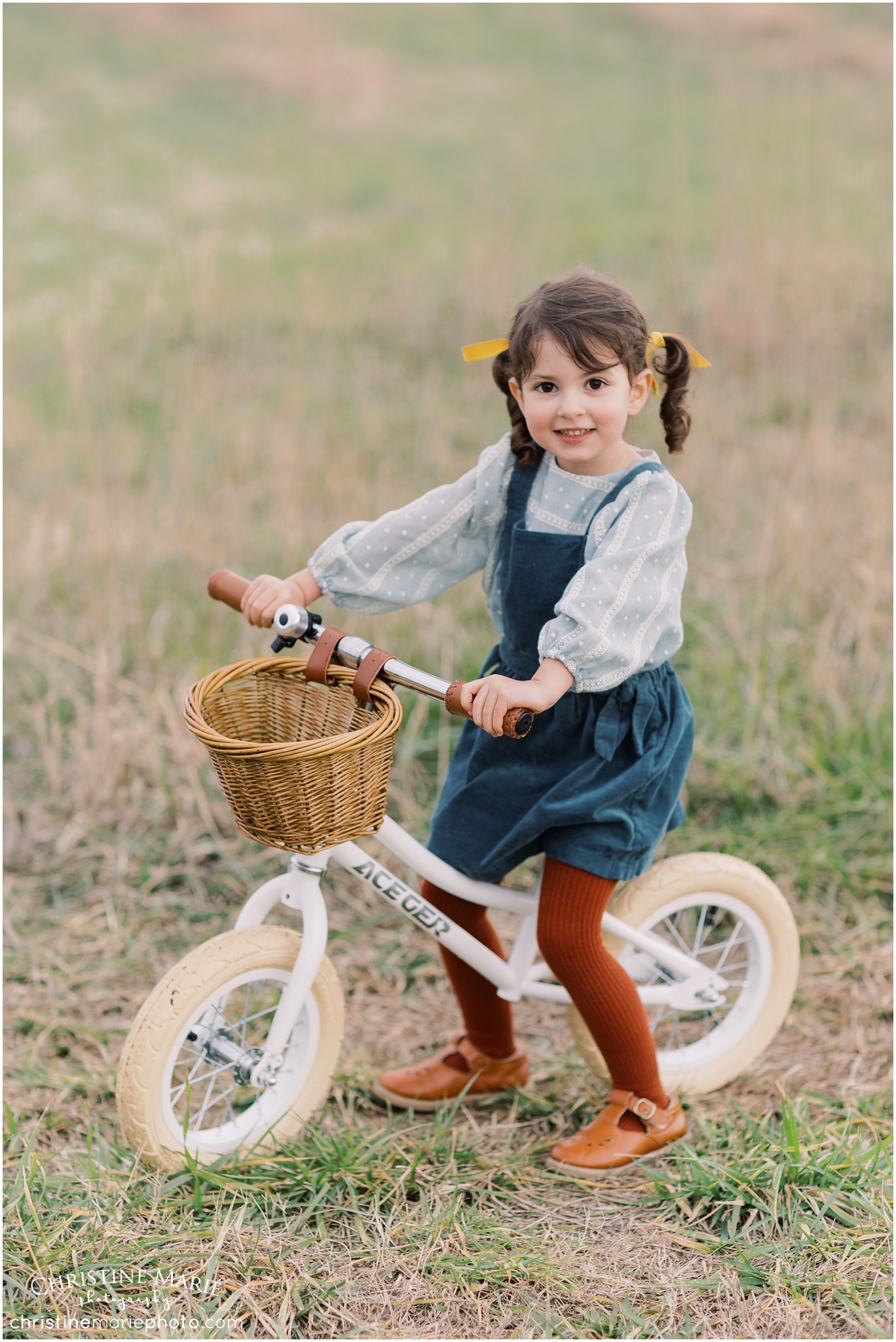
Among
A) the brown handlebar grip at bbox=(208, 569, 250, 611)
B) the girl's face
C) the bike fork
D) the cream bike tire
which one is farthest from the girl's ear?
the cream bike tire

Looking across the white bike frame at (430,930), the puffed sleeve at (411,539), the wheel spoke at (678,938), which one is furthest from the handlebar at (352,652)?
the wheel spoke at (678,938)

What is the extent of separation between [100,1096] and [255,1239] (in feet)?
2.10

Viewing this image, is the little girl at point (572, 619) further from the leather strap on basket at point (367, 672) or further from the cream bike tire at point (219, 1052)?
the cream bike tire at point (219, 1052)

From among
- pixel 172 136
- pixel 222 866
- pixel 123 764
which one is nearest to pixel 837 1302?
pixel 222 866

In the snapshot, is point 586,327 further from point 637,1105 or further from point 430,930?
point 637,1105

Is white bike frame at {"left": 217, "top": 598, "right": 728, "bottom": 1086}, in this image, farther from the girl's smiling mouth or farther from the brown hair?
the brown hair

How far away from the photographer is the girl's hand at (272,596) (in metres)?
2.10

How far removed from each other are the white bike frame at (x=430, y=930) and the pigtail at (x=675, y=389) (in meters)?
0.86

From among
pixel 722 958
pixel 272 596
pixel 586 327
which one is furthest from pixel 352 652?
pixel 722 958

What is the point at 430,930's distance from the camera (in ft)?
7.54

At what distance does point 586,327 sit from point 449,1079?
60.7 inches

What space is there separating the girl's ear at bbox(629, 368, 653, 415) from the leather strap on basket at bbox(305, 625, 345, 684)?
0.63m

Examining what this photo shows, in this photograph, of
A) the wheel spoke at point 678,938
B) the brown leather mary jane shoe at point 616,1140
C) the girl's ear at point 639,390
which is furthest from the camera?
the wheel spoke at point 678,938

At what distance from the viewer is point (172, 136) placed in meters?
8.59
